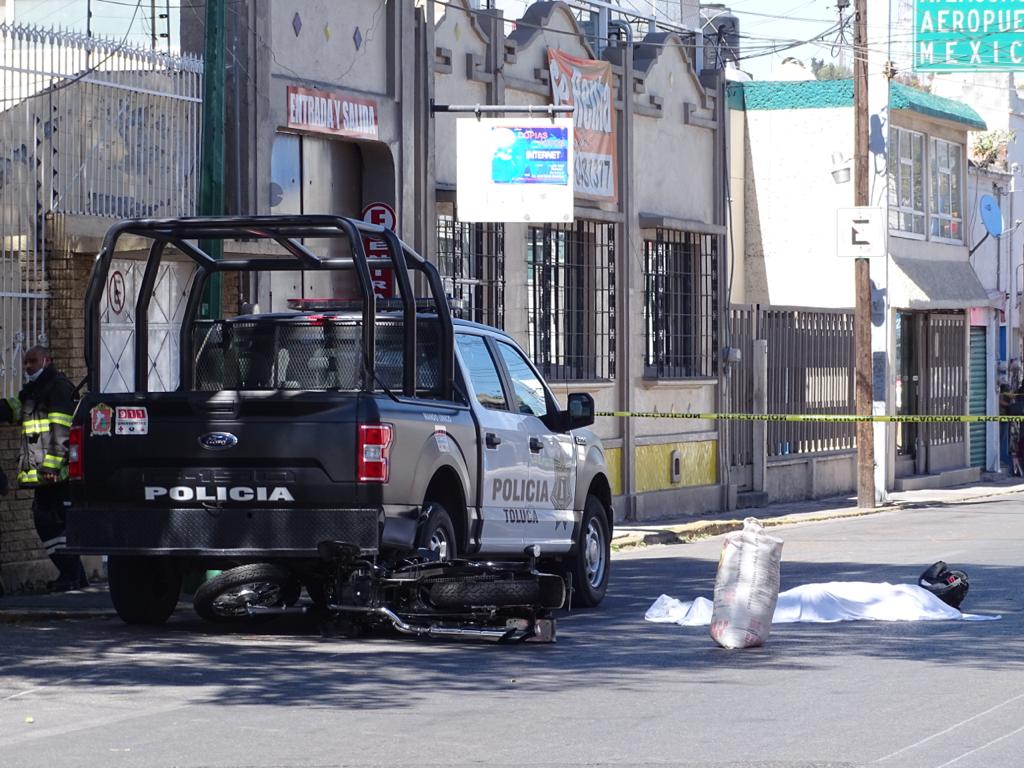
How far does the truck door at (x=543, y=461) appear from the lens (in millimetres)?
13555

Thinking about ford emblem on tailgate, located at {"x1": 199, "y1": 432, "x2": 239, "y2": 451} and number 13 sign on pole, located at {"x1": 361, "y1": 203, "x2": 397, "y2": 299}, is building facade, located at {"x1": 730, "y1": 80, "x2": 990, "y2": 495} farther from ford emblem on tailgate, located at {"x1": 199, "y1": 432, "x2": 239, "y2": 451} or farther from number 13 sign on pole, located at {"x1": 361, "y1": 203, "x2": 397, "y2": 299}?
ford emblem on tailgate, located at {"x1": 199, "y1": 432, "x2": 239, "y2": 451}

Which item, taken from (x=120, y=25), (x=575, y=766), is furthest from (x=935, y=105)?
(x=575, y=766)

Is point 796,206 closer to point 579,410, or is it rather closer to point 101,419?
point 579,410

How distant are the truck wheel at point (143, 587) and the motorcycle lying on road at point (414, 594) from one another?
0.55 meters

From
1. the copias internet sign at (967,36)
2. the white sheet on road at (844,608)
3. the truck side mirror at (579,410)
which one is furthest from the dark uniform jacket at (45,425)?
the copias internet sign at (967,36)

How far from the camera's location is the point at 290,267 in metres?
13.8

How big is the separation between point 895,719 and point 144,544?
486 centimetres

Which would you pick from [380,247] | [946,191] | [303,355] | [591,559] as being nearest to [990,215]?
[946,191]

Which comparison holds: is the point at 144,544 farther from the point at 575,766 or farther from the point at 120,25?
the point at 120,25

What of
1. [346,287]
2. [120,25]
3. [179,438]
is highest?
[120,25]

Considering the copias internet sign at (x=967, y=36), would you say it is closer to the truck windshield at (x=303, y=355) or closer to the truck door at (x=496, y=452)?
the truck door at (x=496, y=452)

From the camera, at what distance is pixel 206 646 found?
11.2 m

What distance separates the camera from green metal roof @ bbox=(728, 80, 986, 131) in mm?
32469

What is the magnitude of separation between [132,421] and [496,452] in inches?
104
